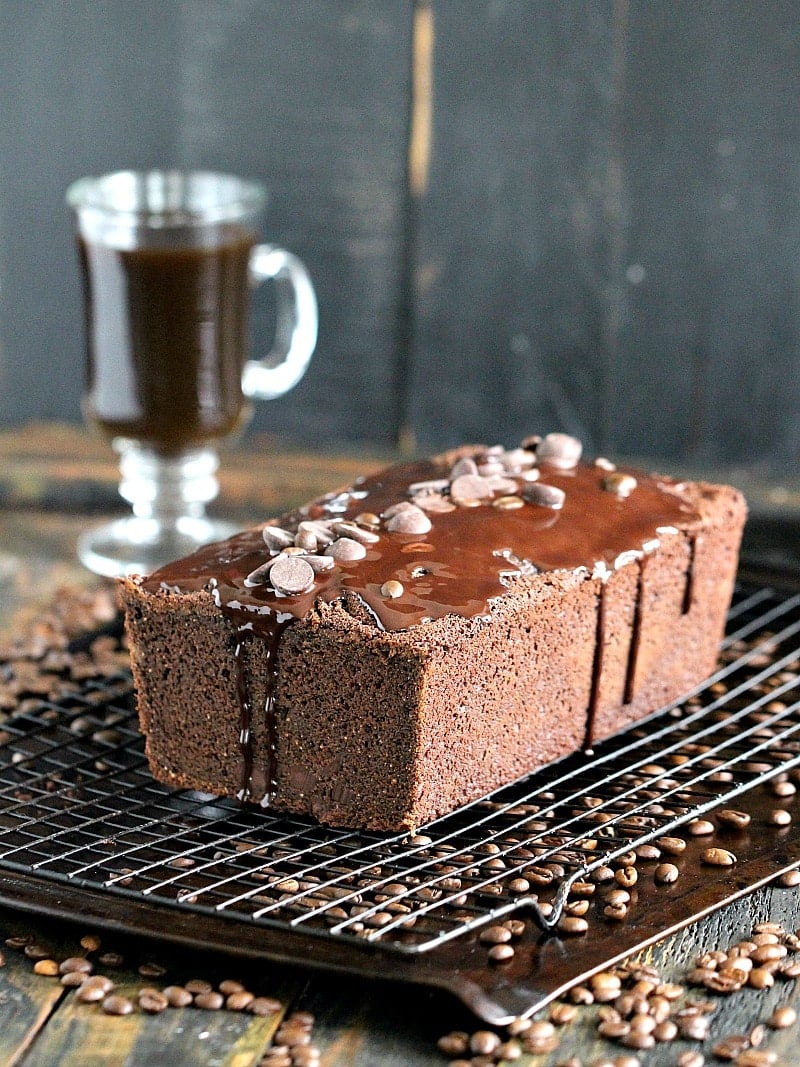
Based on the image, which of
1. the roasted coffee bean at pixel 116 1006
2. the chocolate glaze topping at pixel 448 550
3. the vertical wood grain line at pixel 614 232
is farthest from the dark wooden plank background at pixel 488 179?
the roasted coffee bean at pixel 116 1006

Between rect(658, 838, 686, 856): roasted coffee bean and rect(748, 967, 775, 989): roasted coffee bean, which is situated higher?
rect(658, 838, 686, 856): roasted coffee bean

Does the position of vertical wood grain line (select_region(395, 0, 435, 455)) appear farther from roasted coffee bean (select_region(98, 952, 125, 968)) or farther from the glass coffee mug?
roasted coffee bean (select_region(98, 952, 125, 968))

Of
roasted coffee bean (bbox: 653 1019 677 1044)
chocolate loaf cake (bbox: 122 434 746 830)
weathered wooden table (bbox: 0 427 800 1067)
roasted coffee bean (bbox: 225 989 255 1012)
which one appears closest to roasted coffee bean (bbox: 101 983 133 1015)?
weathered wooden table (bbox: 0 427 800 1067)

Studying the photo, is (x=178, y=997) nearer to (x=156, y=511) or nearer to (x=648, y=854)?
(x=648, y=854)

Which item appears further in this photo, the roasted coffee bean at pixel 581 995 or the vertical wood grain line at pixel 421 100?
the vertical wood grain line at pixel 421 100

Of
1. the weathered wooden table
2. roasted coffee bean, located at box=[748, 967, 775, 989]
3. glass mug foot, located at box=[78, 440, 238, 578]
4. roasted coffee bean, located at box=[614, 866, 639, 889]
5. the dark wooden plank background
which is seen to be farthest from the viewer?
the dark wooden plank background

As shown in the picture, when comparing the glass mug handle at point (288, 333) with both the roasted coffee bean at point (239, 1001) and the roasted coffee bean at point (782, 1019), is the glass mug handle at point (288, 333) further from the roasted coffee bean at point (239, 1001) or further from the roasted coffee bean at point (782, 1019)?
the roasted coffee bean at point (782, 1019)

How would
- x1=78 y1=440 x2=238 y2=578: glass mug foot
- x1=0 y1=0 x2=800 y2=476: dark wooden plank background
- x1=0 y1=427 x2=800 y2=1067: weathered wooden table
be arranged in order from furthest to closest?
x1=0 y1=0 x2=800 y2=476: dark wooden plank background, x1=78 y1=440 x2=238 y2=578: glass mug foot, x1=0 y1=427 x2=800 y2=1067: weathered wooden table


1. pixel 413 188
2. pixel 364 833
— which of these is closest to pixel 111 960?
pixel 364 833
